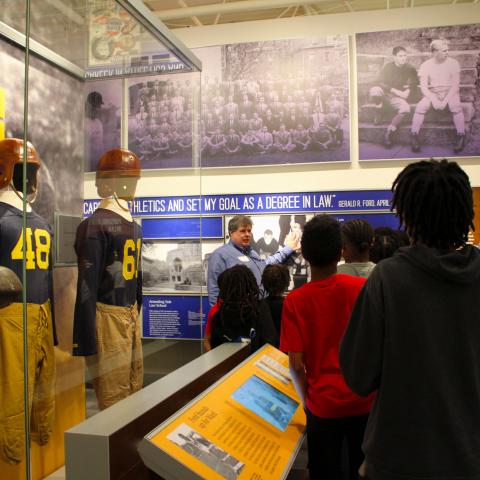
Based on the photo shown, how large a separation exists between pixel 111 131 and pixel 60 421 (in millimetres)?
1264

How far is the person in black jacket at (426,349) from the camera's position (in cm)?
121

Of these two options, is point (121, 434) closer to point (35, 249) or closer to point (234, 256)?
point (35, 249)

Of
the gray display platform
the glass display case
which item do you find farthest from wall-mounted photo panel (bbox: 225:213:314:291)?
the gray display platform

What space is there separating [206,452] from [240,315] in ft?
4.46

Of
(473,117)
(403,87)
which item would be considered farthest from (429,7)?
(473,117)

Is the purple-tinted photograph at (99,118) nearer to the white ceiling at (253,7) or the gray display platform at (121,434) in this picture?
the gray display platform at (121,434)

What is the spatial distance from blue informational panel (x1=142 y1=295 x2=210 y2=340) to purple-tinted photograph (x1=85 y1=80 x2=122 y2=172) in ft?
2.60

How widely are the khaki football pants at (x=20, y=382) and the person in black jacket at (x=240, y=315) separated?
3.61 feet

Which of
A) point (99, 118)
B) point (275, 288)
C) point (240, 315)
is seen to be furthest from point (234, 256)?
point (99, 118)

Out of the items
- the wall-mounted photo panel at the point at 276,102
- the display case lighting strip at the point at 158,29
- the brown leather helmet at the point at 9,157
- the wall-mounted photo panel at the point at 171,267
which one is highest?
the wall-mounted photo panel at the point at 276,102

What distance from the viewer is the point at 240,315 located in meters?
2.79

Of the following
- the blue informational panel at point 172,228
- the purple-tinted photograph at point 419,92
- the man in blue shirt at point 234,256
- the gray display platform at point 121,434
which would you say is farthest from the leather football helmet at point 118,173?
the purple-tinted photograph at point 419,92

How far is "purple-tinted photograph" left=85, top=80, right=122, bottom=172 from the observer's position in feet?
7.01

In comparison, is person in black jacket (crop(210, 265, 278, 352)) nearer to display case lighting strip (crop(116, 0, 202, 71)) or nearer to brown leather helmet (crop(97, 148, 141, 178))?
brown leather helmet (crop(97, 148, 141, 178))
